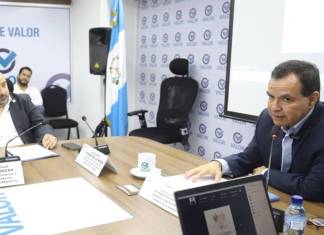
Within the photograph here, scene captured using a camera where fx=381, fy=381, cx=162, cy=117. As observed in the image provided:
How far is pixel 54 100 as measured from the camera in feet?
18.0

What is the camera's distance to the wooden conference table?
128 cm

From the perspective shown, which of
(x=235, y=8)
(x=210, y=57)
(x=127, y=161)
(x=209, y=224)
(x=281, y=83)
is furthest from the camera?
(x=210, y=57)

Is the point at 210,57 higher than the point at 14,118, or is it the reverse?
the point at 210,57

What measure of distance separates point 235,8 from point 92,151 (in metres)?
2.13

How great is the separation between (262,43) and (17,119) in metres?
2.04

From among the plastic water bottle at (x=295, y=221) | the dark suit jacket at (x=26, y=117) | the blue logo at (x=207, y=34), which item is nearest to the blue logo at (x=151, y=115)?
the blue logo at (x=207, y=34)

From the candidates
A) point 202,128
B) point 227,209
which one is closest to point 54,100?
point 202,128

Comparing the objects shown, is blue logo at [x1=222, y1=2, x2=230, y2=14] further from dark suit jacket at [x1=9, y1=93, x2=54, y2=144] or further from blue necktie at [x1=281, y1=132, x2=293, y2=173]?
blue necktie at [x1=281, y1=132, x2=293, y2=173]

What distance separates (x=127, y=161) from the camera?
2.09 metres

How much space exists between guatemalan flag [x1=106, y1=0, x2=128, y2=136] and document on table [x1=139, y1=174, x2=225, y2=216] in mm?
3016

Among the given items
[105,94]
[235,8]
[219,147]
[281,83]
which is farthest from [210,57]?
[281,83]

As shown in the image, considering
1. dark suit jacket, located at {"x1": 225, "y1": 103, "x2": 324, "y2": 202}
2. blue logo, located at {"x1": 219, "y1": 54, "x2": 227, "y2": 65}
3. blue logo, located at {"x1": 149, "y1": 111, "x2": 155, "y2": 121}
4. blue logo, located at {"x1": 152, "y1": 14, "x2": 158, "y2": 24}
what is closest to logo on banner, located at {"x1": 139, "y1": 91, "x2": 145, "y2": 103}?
blue logo, located at {"x1": 149, "y1": 111, "x2": 155, "y2": 121}

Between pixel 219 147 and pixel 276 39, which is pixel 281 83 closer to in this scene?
pixel 276 39

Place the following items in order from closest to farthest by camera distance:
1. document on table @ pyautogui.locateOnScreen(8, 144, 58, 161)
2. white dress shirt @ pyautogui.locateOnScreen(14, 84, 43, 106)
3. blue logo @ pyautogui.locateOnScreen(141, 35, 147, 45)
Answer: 1. document on table @ pyautogui.locateOnScreen(8, 144, 58, 161)
2. blue logo @ pyautogui.locateOnScreen(141, 35, 147, 45)
3. white dress shirt @ pyautogui.locateOnScreen(14, 84, 43, 106)
